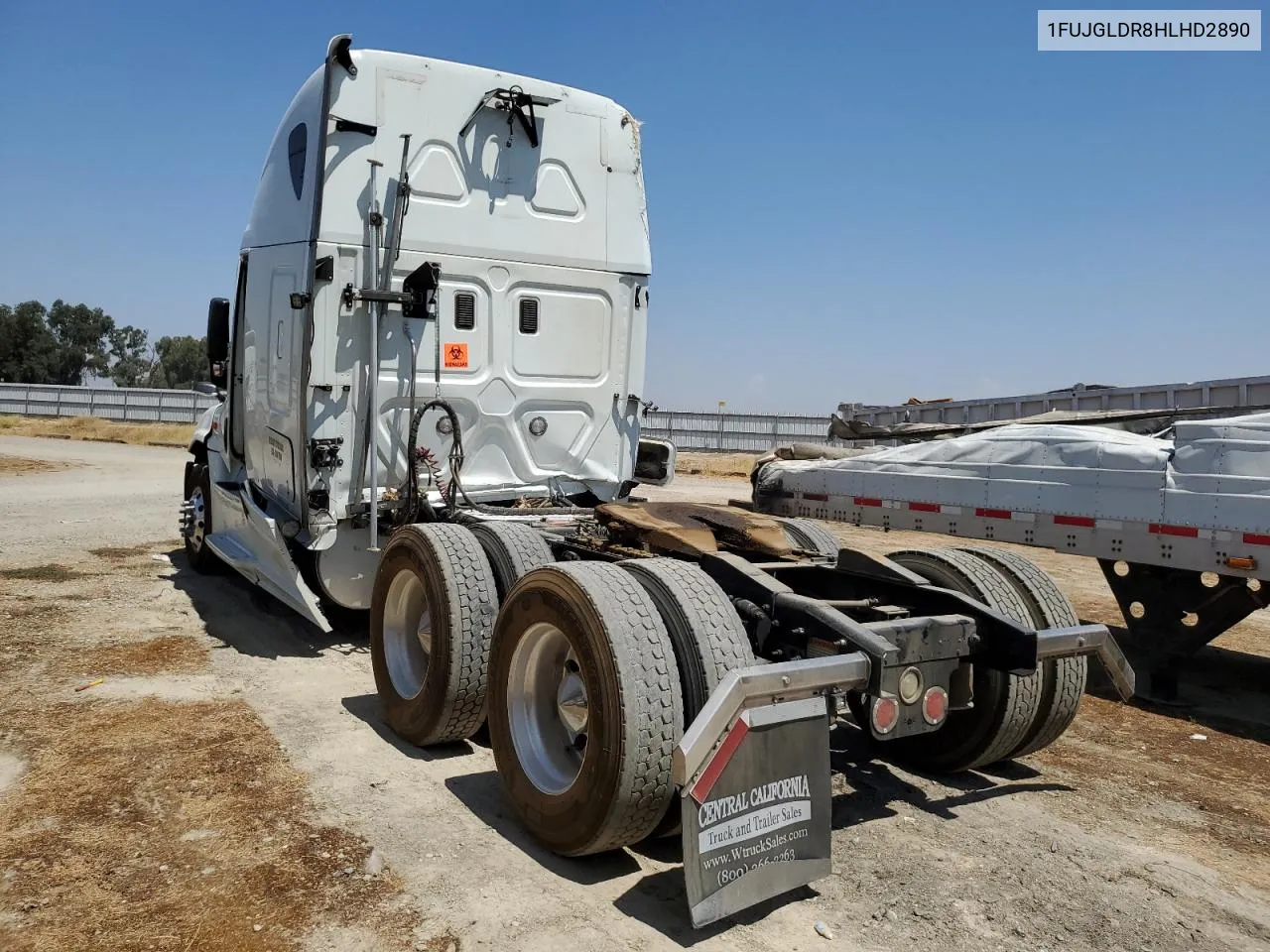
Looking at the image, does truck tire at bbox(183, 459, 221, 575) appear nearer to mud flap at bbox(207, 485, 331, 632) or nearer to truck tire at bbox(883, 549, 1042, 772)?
mud flap at bbox(207, 485, 331, 632)

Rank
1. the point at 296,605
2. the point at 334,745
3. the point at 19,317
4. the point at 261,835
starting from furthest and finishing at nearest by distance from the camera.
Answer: the point at 19,317
the point at 296,605
the point at 334,745
the point at 261,835

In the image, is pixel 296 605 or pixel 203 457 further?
pixel 203 457

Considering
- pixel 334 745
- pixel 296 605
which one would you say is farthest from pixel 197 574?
pixel 334 745

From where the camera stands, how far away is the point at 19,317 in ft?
209

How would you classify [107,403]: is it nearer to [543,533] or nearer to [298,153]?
[298,153]

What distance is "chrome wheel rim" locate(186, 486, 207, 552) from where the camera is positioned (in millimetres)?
8770

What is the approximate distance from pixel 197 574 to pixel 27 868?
6027 millimetres

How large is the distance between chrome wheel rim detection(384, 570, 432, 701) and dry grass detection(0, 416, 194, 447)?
26.8m

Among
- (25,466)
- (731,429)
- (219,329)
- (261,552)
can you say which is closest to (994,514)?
(261,552)

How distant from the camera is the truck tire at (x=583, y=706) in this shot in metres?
3.27

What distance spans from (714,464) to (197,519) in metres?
19.0

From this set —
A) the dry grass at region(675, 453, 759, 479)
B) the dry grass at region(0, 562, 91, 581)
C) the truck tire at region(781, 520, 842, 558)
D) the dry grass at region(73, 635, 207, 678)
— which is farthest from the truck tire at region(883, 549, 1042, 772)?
the dry grass at region(675, 453, 759, 479)

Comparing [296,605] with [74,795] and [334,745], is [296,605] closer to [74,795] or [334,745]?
[334,745]

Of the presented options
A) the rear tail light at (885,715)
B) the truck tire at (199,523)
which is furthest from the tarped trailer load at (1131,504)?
the truck tire at (199,523)
